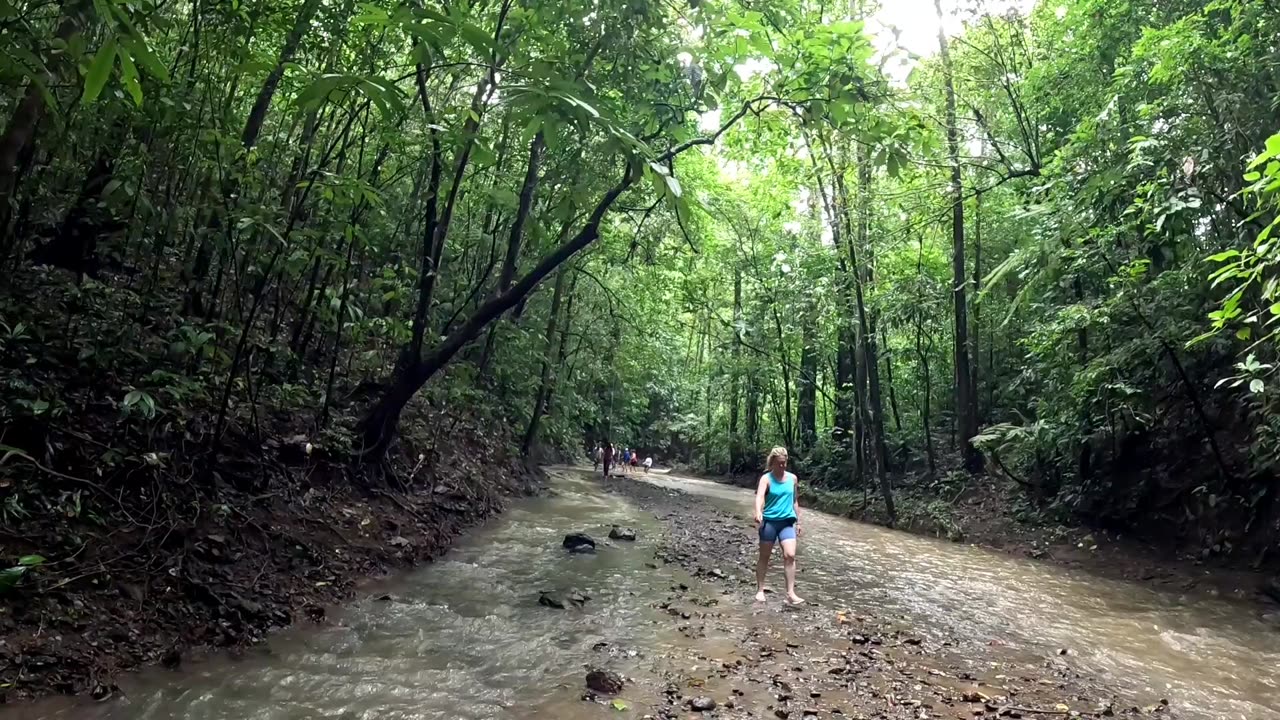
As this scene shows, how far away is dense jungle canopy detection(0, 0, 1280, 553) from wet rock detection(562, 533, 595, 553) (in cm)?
292

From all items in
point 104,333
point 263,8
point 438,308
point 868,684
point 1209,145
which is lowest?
point 868,684

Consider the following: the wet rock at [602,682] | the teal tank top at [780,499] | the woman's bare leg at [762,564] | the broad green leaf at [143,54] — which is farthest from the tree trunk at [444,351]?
the broad green leaf at [143,54]

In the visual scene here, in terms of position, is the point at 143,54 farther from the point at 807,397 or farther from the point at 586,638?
the point at 807,397

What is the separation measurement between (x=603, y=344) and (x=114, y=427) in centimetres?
1895

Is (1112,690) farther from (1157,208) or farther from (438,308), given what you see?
(438,308)

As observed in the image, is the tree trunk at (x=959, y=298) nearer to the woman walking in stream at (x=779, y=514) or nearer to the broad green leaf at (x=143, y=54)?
Answer: the woman walking in stream at (x=779, y=514)

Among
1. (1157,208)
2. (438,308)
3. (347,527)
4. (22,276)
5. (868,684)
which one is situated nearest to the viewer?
(868,684)

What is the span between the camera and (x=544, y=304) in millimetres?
22094

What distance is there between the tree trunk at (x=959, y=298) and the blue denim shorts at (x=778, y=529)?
10.9 meters

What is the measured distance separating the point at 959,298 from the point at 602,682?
1692 cm

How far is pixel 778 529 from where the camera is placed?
27.5 ft

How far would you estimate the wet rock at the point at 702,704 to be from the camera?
195 inches

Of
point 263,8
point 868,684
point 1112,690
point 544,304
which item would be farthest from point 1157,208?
point 544,304

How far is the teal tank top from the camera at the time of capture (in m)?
8.36
